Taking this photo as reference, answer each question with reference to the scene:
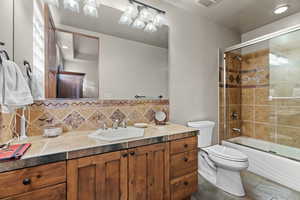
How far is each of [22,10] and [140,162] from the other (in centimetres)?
157

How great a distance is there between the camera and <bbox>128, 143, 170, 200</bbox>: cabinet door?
1.09 m

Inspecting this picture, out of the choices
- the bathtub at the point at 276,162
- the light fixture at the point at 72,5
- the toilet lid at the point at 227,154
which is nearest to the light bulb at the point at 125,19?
the light fixture at the point at 72,5

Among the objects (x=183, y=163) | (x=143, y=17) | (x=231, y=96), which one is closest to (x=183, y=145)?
(x=183, y=163)

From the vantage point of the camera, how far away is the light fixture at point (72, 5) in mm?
1339

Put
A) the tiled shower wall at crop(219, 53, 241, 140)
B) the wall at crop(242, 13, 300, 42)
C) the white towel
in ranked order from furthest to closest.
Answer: the tiled shower wall at crop(219, 53, 241, 140), the wall at crop(242, 13, 300, 42), the white towel

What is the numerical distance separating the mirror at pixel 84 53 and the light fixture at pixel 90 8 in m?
0.04

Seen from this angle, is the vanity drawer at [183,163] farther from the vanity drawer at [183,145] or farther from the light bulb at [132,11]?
the light bulb at [132,11]

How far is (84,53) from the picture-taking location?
144 cm

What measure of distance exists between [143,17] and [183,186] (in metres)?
1.94

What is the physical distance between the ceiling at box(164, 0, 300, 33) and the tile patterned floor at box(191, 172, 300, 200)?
2.43m

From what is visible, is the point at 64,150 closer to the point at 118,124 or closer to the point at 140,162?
the point at 140,162

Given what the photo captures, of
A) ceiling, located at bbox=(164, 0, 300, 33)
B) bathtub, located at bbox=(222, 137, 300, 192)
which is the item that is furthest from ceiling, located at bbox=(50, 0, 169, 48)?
bathtub, located at bbox=(222, 137, 300, 192)

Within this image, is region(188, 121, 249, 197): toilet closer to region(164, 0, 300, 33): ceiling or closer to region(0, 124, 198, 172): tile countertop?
region(0, 124, 198, 172): tile countertop

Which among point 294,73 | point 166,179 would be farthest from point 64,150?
point 294,73
